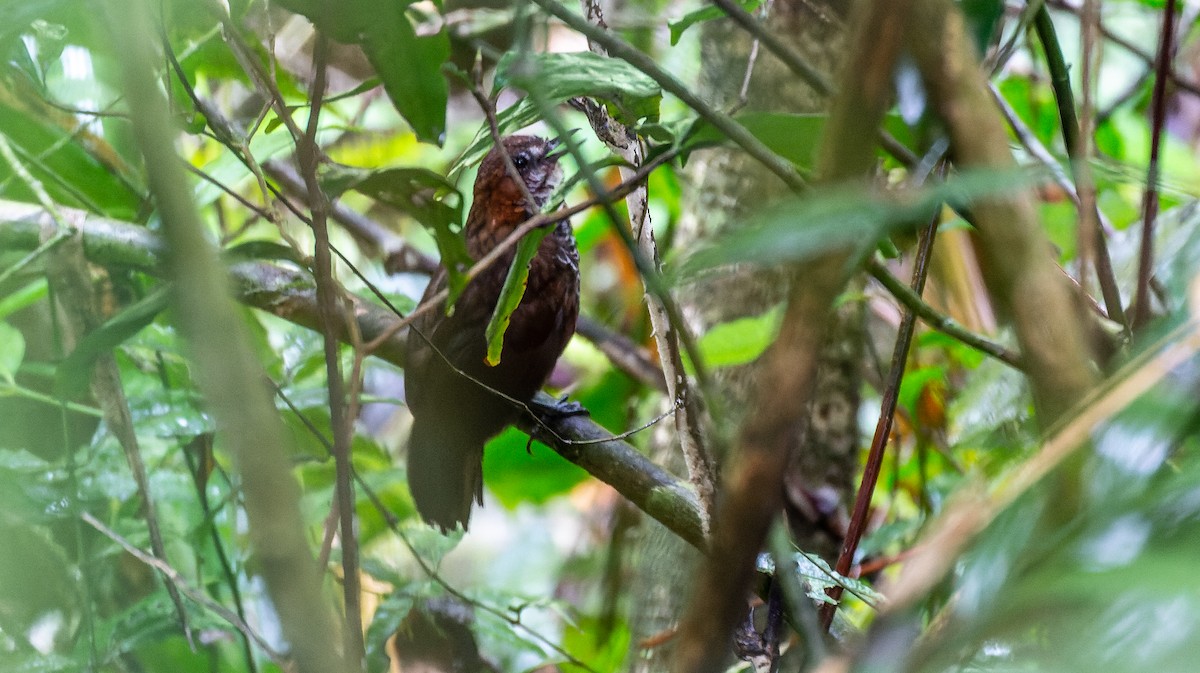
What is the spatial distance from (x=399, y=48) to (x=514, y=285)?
0.94 feet

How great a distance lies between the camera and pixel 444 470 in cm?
242

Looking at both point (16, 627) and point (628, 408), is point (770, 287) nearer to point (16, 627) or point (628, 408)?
point (628, 408)

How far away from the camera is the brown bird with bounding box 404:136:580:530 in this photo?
2.25 meters

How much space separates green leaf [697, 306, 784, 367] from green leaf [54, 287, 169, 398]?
0.84 metres

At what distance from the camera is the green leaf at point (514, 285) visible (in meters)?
1.12

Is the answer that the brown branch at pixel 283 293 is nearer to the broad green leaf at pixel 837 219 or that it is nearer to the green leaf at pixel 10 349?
the green leaf at pixel 10 349

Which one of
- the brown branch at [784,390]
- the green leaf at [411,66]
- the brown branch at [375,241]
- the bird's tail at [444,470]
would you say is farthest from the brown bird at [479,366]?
the brown branch at [784,390]

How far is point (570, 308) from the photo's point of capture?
2.36 metres

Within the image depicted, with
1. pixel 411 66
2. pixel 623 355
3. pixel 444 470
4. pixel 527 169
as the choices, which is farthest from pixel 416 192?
pixel 623 355

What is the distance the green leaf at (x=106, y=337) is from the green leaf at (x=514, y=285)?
47cm

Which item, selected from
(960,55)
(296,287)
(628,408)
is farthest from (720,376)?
(960,55)

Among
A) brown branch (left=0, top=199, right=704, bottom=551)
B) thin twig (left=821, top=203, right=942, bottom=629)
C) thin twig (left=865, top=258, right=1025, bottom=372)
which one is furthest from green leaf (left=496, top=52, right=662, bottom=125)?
brown branch (left=0, top=199, right=704, bottom=551)

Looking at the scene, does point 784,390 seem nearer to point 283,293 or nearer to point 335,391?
point 335,391

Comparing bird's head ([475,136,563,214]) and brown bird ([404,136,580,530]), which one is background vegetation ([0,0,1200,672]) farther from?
bird's head ([475,136,563,214])
